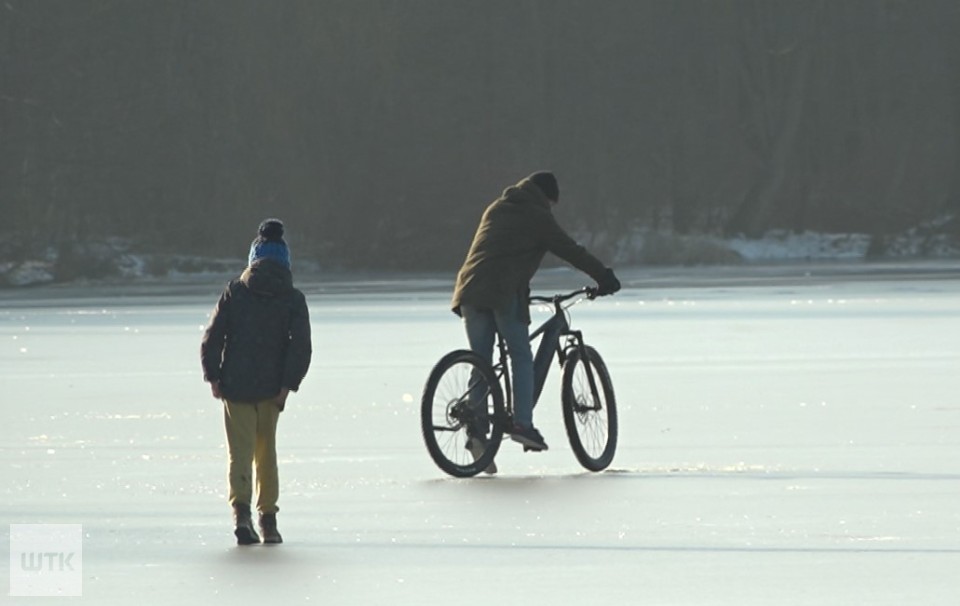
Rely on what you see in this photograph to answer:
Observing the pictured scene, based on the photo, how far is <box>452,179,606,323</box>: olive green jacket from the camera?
1301cm

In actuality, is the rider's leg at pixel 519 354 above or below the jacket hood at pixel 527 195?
below

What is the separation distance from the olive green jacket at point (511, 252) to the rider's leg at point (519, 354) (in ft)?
0.18

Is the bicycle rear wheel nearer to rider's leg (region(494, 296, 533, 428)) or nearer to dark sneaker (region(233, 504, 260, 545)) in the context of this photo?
rider's leg (region(494, 296, 533, 428))

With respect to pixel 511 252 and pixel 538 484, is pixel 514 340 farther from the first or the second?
pixel 538 484

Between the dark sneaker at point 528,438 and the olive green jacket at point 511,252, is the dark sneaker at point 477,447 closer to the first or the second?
the dark sneaker at point 528,438

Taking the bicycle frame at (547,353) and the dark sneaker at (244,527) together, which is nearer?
the dark sneaker at (244,527)

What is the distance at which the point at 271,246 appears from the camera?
10469mm

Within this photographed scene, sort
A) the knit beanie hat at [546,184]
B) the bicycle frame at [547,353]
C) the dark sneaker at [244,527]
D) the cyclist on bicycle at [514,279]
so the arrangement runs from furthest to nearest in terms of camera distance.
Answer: the knit beanie hat at [546,184]
the bicycle frame at [547,353]
the cyclist on bicycle at [514,279]
the dark sneaker at [244,527]

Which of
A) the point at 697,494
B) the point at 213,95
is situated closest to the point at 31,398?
the point at 697,494

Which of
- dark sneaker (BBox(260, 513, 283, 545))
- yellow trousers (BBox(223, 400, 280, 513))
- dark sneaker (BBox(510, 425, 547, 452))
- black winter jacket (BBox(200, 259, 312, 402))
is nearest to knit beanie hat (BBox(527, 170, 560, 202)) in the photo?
dark sneaker (BBox(510, 425, 547, 452))

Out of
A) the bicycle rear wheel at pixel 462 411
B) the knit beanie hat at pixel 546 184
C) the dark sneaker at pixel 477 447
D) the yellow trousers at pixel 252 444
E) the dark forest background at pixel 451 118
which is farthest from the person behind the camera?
the dark forest background at pixel 451 118

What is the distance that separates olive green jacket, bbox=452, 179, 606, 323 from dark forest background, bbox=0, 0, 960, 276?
129ft

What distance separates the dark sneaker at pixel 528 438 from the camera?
42.3ft

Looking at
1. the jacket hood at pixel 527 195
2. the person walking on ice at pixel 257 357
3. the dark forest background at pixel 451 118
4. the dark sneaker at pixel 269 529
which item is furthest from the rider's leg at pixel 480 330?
the dark forest background at pixel 451 118
